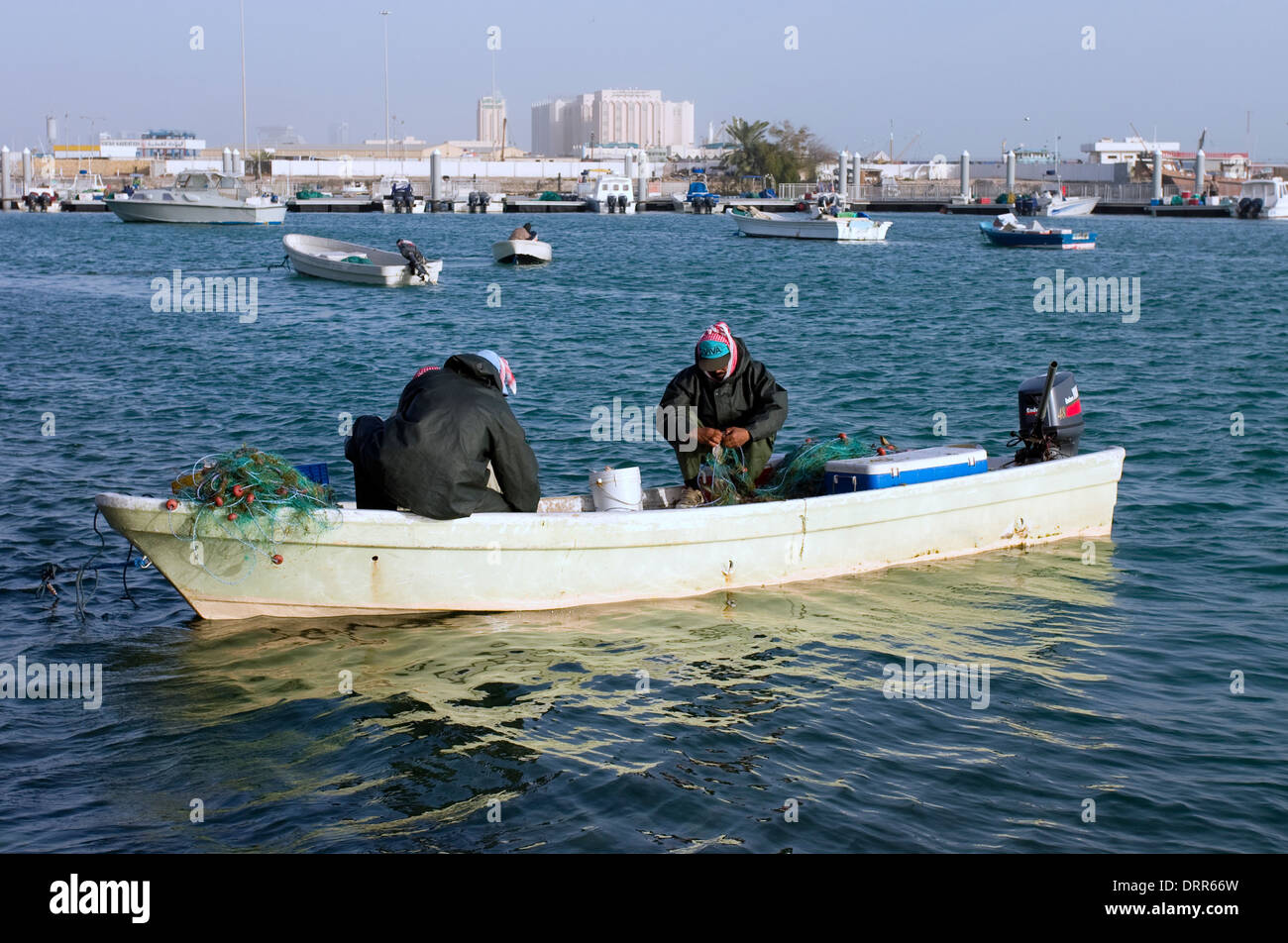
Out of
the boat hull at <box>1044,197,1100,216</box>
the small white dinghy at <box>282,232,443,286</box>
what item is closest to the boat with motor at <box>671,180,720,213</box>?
the boat hull at <box>1044,197,1100,216</box>

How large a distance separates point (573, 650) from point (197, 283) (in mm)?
34372

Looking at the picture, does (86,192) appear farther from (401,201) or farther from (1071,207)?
(1071,207)

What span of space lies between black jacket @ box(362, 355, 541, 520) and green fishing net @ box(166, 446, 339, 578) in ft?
1.78

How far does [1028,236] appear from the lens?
64062mm

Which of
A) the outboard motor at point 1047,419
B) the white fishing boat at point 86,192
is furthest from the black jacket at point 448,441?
the white fishing boat at point 86,192

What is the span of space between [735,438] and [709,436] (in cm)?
22

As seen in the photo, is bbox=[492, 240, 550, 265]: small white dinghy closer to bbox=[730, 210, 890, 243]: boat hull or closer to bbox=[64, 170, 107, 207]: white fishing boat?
bbox=[730, 210, 890, 243]: boat hull

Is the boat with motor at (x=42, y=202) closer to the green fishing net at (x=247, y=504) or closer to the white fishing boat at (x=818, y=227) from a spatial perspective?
the white fishing boat at (x=818, y=227)

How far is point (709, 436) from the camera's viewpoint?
10.1 metres

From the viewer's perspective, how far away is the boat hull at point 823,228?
6606cm

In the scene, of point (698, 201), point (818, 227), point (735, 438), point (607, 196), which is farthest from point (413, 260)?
point (698, 201)
